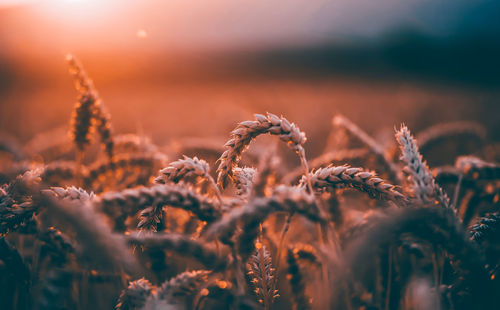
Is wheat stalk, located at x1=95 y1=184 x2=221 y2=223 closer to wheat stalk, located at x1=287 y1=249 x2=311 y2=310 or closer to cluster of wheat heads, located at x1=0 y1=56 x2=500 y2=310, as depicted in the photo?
cluster of wheat heads, located at x1=0 y1=56 x2=500 y2=310

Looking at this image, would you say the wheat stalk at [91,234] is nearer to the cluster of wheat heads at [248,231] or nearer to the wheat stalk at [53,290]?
the cluster of wheat heads at [248,231]

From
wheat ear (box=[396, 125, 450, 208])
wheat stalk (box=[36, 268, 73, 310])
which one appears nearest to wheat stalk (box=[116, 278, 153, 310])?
wheat stalk (box=[36, 268, 73, 310])

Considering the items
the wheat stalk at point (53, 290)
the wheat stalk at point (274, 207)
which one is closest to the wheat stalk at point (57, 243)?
the wheat stalk at point (53, 290)

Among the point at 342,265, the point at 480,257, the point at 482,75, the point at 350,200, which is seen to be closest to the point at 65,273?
the point at 342,265

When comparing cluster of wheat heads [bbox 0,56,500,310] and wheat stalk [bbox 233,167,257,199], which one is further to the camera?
wheat stalk [bbox 233,167,257,199]

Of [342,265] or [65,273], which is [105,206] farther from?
[342,265]

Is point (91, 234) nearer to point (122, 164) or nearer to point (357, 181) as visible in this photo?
point (357, 181)
